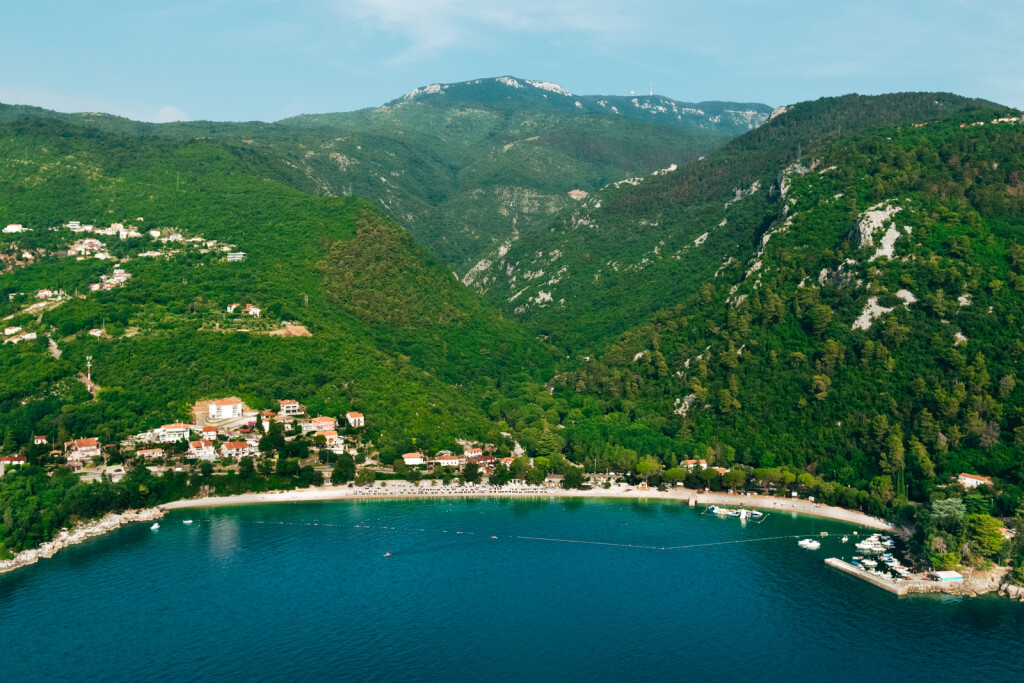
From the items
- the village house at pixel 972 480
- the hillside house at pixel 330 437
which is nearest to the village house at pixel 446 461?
the hillside house at pixel 330 437

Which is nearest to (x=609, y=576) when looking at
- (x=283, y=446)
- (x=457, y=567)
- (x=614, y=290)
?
(x=457, y=567)

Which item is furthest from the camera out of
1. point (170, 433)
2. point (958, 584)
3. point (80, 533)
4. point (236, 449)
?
point (236, 449)

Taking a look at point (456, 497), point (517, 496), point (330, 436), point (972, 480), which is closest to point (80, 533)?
point (330, 436)

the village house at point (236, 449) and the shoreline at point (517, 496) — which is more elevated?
the village house at point (236, 449)

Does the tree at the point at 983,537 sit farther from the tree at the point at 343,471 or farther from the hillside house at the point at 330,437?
the hillside house at the point at 330,437

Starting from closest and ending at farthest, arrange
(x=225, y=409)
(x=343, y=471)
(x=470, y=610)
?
(x=470, y=610) → (x=343, y=471) → (x=225, y=409)

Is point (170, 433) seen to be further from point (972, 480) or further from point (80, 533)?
point (972, 480)
